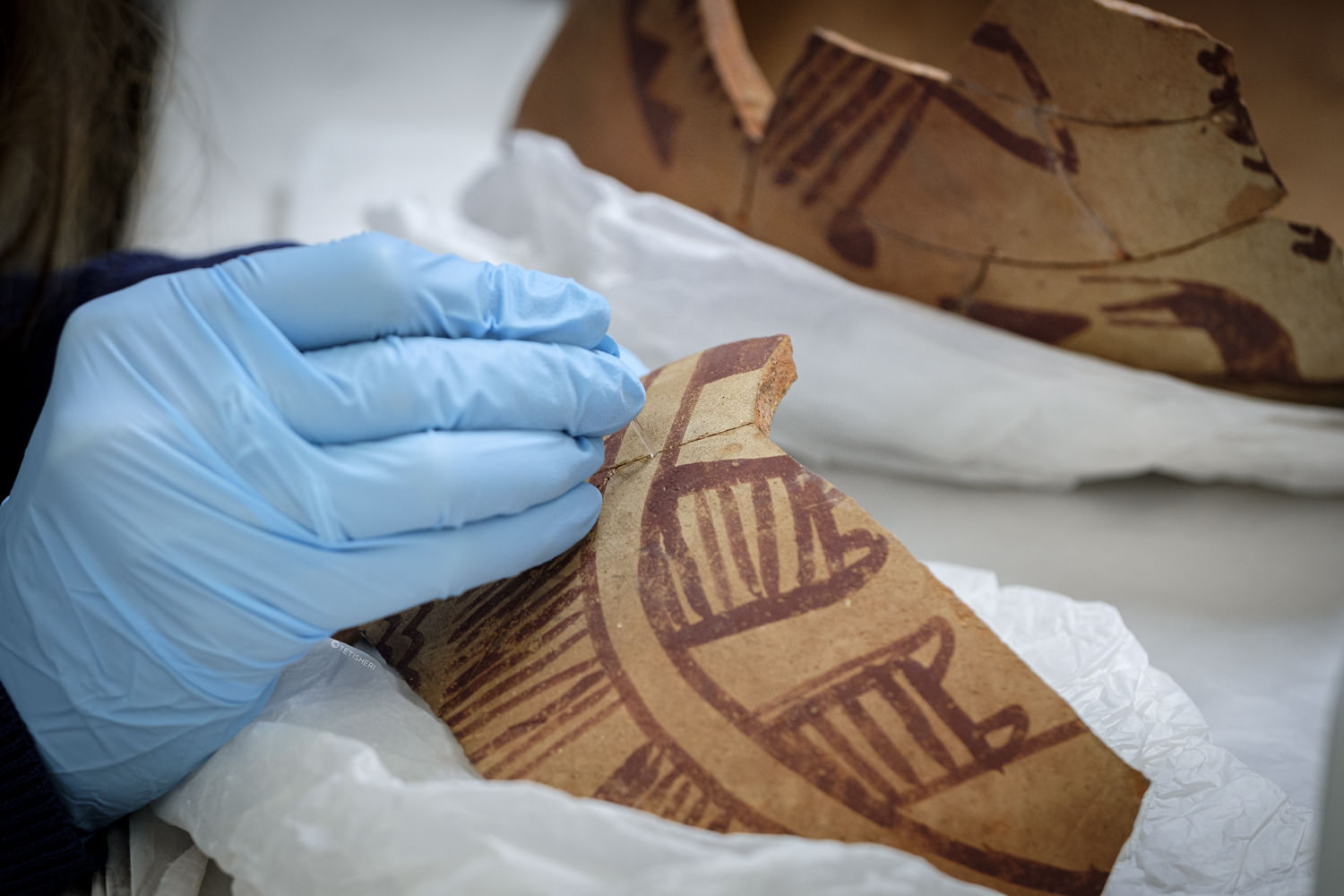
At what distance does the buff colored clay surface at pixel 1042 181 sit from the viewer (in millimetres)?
969

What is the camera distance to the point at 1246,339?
1.11m

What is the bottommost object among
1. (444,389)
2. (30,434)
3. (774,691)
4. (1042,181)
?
(30,434)

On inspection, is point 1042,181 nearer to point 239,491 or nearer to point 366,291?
point 366,291

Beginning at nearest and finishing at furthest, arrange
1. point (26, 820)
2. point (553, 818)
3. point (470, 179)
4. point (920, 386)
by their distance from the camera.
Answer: point (553, 818) < point (26, 820) < point (920, 386) < point (470, 179)

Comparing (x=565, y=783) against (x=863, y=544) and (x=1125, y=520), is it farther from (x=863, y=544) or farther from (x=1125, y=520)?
(x=1125, y=520)

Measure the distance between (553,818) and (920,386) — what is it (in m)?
0.79

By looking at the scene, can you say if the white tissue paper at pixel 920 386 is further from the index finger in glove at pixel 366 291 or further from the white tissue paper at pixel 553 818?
the index finger in glove at pixel 366 291

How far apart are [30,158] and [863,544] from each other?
1.45m

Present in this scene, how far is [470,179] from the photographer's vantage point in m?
2.00

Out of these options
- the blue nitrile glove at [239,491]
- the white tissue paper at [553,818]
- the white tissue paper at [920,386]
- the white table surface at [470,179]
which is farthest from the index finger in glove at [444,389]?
the white table surface at [470,179]

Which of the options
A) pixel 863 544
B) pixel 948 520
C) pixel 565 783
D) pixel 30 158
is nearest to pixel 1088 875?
pixel 863 544

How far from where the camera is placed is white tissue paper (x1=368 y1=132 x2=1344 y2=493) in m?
1.15

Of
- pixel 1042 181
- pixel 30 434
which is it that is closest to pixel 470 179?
pixel 30 434

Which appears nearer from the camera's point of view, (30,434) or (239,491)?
Answer: (239,491)
